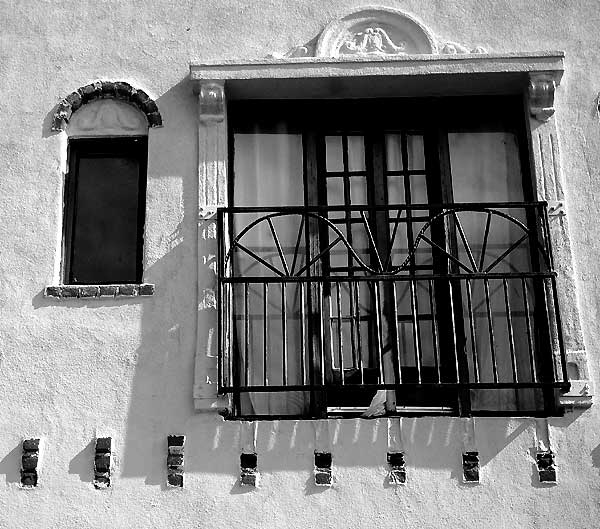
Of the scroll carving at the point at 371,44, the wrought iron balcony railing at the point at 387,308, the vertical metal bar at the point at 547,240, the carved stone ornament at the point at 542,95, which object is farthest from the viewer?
the scroll carving at the point at 371,44

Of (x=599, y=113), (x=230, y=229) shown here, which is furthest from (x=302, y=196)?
(x=599, y=113)

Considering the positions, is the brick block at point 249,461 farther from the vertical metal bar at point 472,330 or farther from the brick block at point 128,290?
the vertical metal bar at point 472,330

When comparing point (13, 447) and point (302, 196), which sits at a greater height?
point (302, 196)

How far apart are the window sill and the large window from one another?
55cm

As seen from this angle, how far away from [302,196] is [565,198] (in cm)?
184

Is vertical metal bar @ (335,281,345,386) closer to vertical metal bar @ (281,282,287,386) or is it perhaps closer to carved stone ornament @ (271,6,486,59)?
vertical metal bar @ (281,282,287,386)

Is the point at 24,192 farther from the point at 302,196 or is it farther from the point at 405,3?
the point at 405,3

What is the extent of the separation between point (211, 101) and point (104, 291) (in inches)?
61.2

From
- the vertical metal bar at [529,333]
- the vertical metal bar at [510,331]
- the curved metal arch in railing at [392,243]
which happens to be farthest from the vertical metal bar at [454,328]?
the vertical metal bar at [529,333]

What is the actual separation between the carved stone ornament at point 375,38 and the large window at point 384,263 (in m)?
0.37

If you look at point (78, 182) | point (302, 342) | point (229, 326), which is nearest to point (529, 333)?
point (302, 342)

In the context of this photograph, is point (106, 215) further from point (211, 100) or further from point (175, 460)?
point (175, 460)

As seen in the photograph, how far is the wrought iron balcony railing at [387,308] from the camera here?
673 centimetres

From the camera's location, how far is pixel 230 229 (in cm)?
723
